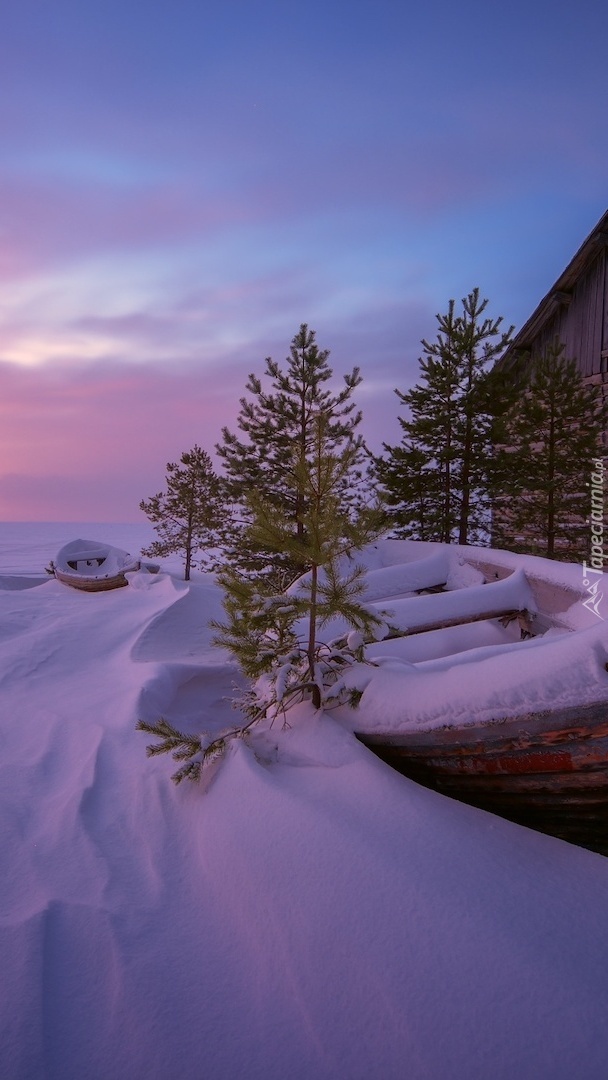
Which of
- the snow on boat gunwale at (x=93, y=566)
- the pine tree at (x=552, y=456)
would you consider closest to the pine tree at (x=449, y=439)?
→ the pine tree at (x=552, y=456)

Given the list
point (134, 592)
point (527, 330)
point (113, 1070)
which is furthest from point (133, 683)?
point (527, 330)

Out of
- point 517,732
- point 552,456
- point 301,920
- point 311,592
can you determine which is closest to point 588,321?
point 552,456

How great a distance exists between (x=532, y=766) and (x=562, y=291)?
1724 centimetres

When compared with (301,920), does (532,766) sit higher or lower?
higher

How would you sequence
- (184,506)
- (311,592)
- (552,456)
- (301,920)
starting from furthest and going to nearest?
1. (184,506)
2. (552,456)
3. (311,592)
4. (301,920)

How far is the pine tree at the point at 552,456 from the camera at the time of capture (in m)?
14.4

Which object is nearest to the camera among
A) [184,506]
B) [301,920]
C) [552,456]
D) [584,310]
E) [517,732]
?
[301,920]

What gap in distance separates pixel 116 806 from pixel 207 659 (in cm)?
317

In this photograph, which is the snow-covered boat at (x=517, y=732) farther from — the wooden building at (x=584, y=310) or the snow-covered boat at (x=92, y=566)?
the wooden building at (x=584, y=310)

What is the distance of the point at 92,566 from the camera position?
16188 millimetres

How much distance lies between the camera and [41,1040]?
2.00 m

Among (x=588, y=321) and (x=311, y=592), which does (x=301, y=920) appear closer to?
(x=311, y=592)

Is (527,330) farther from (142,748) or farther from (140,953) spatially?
(140,953)

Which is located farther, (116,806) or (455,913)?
(116,806)
